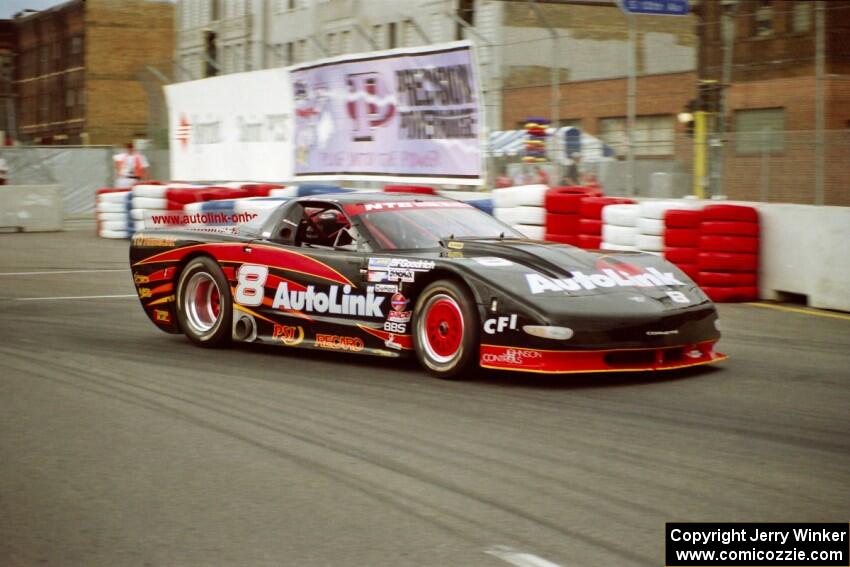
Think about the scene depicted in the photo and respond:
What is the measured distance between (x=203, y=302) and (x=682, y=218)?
554 centimetres

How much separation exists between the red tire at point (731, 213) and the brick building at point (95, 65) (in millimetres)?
53487

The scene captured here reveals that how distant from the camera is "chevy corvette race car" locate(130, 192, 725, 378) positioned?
25.1 feet

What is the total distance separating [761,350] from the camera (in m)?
9.51

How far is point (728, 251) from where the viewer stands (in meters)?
13.0

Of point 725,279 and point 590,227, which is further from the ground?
point 590,227

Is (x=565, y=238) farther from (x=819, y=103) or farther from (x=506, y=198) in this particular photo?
(x=819, y=103)

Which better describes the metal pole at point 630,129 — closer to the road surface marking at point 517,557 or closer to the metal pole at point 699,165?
the metal pole at point 699,165

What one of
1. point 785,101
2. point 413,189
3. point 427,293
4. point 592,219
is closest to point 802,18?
point 785,101

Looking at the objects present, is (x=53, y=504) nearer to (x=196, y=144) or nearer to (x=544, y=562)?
(x=544, y=562)

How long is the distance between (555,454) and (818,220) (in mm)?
7616

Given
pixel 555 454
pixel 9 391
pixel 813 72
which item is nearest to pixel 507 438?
pixel 555 454

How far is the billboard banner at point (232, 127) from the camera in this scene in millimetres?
26391

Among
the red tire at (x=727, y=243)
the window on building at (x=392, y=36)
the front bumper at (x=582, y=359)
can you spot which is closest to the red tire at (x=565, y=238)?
the red tire at (x=727, y=243)

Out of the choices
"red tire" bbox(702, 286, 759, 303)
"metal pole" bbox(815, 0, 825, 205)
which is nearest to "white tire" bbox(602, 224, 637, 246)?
"red tire" bbox(702, 286, 759, 303)
